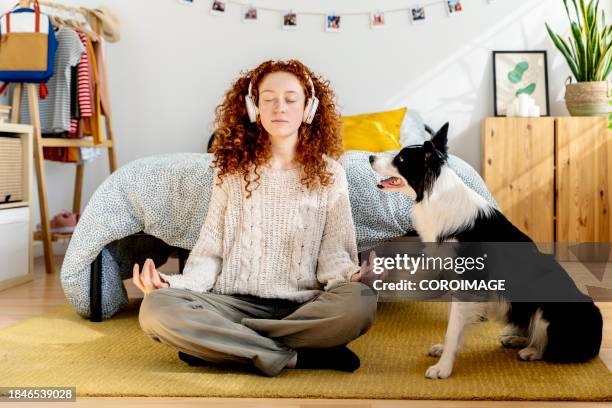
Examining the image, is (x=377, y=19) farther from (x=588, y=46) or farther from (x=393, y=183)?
(x=393, y=183)

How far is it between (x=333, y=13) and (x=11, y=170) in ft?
6.90

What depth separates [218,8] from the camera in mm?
4090

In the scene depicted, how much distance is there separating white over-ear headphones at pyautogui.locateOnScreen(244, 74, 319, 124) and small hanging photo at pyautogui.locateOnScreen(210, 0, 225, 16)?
245 centimetres

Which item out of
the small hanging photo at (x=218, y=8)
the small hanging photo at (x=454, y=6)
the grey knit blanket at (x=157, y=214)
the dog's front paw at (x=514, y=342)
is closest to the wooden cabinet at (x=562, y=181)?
the small hanging photo at (x=454, y=6)

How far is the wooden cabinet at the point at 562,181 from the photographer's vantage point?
3.58 metres

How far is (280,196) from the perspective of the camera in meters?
1.80

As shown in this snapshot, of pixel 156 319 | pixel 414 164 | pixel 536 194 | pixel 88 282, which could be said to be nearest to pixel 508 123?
pixel 536 194

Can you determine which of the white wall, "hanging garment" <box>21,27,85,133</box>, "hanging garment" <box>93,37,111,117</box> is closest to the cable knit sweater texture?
"hanging garment" <box>21,27,85,133</box>

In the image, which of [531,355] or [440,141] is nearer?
[440,141]

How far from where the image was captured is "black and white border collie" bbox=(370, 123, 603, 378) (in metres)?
1.64

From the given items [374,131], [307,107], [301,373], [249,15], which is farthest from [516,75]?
[301,373]

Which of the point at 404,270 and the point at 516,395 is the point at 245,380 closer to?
the point at 516,395

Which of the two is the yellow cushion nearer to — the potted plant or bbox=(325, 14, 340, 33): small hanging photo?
bbox=(325, 14, 340, 33): small hanging photo

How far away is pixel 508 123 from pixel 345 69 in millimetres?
1049
